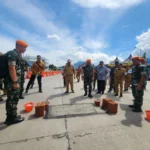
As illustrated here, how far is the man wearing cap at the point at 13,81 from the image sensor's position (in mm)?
2805

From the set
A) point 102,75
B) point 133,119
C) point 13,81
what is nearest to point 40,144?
point 13,81

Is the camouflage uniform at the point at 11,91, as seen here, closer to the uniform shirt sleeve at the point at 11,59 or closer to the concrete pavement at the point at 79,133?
the uniform shirt sleeve at the point at 11,59

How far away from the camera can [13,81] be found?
2871 mm

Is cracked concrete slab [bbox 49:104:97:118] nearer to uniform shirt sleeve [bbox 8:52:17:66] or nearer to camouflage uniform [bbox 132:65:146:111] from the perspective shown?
camouflage uniform [bbox 132:65:146:111]

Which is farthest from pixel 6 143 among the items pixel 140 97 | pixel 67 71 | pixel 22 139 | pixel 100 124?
pixel 67 71

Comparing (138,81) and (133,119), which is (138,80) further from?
(133,119)

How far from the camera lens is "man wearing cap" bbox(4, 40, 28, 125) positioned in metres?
2.80

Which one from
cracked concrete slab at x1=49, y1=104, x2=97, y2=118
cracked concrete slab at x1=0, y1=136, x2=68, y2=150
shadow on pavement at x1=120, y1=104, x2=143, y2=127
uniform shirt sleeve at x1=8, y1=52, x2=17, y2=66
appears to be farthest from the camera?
cracked concrete slab at x1=49, y1=104, x2=97, y2=118

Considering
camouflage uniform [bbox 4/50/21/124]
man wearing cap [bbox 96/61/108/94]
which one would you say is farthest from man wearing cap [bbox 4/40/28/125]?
man wearing cap [bbox 96/61/108/94]

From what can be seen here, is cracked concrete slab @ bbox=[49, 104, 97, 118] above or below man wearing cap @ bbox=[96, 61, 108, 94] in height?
below

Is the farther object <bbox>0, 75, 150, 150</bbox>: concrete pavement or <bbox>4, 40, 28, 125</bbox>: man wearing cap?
<bbox>4, 40, 28, 125</bbox>: man wearing cap

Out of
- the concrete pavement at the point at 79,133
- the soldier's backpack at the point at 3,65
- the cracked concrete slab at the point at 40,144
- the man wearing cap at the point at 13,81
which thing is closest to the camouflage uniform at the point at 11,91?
the man wearing cap at the point at 13,81

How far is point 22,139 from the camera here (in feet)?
8.21

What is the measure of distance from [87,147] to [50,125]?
1.17 m
